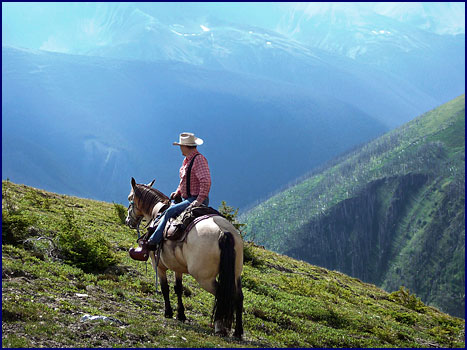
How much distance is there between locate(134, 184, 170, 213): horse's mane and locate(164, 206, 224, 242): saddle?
7.13 ft

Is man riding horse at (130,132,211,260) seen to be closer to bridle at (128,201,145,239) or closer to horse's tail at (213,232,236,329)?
horse's tail at (213,232,236,329)

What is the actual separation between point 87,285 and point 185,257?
15.8 feet

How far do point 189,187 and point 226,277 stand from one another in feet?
9.86

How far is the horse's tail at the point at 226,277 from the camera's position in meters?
11.9

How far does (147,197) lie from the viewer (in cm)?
1540

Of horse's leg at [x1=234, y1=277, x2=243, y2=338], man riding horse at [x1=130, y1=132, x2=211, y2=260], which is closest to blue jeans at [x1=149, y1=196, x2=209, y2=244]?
man riding horse at [x1=130, y1=132, x2=211, y2=260]

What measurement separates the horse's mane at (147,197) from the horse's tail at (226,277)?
375 cm

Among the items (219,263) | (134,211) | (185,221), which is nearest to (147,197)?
(134,211)

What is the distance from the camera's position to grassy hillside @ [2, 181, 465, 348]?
1088 cm

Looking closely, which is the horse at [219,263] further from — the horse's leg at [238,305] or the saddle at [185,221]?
the saddle at [185,221]

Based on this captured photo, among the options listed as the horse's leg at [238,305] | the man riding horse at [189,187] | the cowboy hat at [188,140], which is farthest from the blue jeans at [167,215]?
the horse's leg at [238,305]

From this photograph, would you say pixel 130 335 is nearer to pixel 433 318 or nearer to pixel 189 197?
pixel 189 197

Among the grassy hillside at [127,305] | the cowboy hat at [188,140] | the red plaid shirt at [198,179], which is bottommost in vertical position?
the grassy hillside at [127,305]

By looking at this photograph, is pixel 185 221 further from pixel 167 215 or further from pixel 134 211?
pixel 134 211
